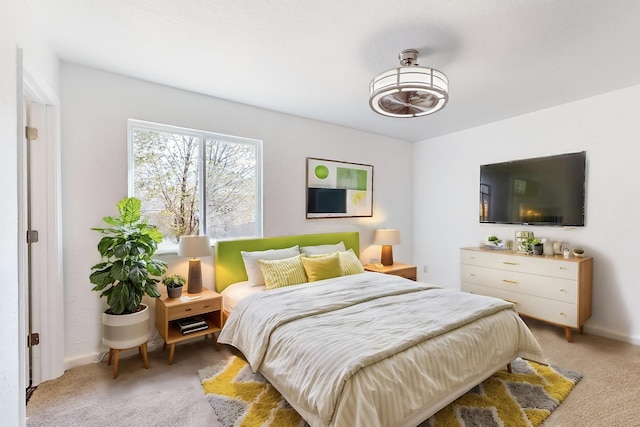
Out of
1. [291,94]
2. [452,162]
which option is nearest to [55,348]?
[291,94]

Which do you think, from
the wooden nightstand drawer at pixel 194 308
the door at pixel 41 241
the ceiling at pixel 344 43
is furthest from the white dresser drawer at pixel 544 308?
the door at pixel 41 241

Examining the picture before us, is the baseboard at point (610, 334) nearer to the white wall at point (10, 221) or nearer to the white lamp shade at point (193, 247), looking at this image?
the white lamp shade at point (193, 247)

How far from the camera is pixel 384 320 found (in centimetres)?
203

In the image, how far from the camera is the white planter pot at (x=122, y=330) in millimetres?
2340

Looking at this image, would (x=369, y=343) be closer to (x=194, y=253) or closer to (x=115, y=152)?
(x=194, y=253)

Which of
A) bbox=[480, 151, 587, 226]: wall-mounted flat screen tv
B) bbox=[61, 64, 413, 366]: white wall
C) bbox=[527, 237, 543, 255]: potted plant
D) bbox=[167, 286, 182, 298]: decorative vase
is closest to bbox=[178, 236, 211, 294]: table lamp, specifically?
bbox=[167, 286, 182, 298]: decorative vase

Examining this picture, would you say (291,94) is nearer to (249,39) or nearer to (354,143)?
(249,39)

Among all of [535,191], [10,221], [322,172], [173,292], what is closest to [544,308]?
[535,191]

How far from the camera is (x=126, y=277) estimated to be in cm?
226

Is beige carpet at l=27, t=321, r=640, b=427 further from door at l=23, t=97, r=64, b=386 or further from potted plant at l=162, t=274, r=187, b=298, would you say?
potted plant at l=162, t=274, r=187, b=298

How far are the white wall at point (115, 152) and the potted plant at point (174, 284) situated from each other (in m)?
0.22

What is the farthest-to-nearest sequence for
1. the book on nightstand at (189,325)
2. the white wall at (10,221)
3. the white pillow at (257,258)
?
1. the white pillow at (257,258)
2. the book on nightstand at (189,325)
3. the white wall at (10,221)

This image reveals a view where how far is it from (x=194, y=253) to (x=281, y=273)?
0.84 metres

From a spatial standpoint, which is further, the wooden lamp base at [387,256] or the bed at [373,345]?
the wooden lamp base at [387,256]
